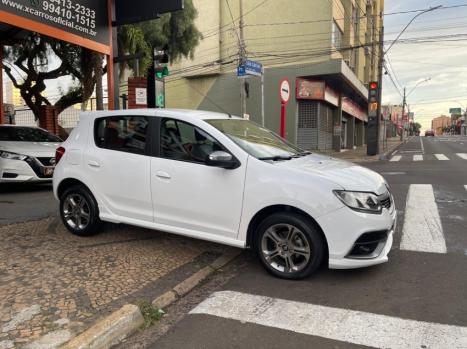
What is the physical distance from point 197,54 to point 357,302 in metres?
27.9

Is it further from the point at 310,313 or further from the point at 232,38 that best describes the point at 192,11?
the point at 310,313

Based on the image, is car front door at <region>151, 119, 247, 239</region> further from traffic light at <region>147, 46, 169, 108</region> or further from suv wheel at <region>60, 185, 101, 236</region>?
traffic light at <region>147, 46, 169, 108</region>

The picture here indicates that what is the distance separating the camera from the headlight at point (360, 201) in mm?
4109

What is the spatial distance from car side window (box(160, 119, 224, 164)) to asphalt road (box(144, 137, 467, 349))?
1.33 metres

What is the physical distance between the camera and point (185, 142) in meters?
4.91

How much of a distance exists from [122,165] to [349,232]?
8.79ft

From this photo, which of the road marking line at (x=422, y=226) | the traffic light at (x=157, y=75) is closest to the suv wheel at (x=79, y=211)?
the road marking line at (x=422, y=226)

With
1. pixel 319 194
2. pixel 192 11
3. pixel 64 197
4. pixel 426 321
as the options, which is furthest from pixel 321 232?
pixel 192 11

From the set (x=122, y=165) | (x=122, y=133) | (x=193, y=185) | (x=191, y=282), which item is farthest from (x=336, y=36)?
(x=191, y=282)

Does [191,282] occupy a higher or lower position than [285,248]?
lower

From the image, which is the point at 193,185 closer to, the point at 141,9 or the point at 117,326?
the point at 117,326

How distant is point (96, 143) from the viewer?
5566 mm

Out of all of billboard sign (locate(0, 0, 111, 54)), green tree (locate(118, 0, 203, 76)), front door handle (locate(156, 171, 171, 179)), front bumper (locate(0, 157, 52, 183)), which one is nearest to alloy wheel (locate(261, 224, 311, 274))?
front door handle (locate(156, 171, 171, 179))

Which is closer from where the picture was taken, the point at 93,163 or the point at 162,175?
the point at 162,175
